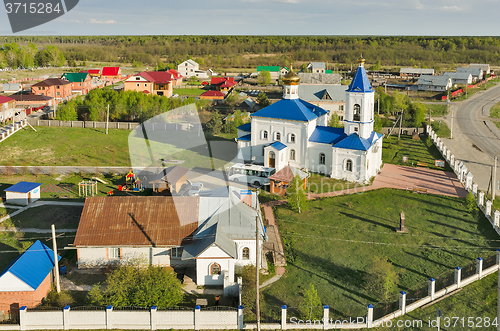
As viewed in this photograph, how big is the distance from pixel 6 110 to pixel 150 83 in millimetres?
20793

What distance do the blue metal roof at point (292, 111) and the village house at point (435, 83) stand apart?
164 feet

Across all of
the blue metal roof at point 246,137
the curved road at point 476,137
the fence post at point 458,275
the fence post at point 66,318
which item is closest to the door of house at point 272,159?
the blue metal roof at point 246,137

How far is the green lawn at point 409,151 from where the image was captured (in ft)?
120

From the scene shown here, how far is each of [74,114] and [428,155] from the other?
35.0 meters

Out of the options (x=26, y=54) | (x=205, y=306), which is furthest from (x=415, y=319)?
(x=26, y=54)

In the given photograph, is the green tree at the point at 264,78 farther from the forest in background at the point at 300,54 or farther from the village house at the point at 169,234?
the village house at the point at 169,234

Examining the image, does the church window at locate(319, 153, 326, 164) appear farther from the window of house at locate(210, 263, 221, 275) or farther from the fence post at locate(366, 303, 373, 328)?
the fence post at locate(366, 303, 373, 328)

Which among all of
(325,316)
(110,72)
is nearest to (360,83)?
(325,316)

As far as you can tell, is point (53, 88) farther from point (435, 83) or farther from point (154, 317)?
point (435, 83)

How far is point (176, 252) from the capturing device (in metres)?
19.3

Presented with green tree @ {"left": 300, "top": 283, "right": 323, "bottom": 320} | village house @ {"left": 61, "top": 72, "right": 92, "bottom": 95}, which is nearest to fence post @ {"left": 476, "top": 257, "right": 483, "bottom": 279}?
green tree @ {"left": 300, "top": 283, "right": 323, "bottom": 320}

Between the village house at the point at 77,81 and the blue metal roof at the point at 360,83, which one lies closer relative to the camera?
the blue metal roof at the point at 360,83

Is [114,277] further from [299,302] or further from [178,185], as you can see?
[178,185]

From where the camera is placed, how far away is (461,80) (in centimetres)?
8319
